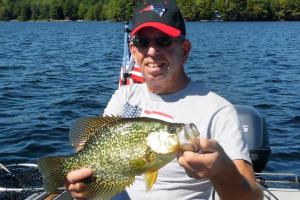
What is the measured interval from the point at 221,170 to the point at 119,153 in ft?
2.04

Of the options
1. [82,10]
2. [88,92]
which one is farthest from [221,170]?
[82,10]

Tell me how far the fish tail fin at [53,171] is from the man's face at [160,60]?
83 centimetres

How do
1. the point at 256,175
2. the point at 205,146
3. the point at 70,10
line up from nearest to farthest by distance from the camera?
the point at 205,146
the point at 256,175
the point at 70,10

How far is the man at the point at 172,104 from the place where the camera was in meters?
3.25

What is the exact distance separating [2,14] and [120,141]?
159858mm

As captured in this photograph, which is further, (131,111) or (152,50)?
(131,111)

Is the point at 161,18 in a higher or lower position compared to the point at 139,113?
higher

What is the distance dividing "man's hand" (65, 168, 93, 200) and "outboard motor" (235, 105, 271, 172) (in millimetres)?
3270

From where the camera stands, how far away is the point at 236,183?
3068 millimetres

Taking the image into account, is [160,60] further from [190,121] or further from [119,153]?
[119,153]

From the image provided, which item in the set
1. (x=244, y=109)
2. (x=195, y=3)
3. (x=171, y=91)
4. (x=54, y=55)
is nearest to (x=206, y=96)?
(x=171, y=91)

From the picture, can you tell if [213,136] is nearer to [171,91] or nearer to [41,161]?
[171,91]

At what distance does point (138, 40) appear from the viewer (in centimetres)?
356

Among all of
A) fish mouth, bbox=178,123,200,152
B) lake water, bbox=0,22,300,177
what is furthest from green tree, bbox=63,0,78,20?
fish mouth, bbox=178,123,200,152
